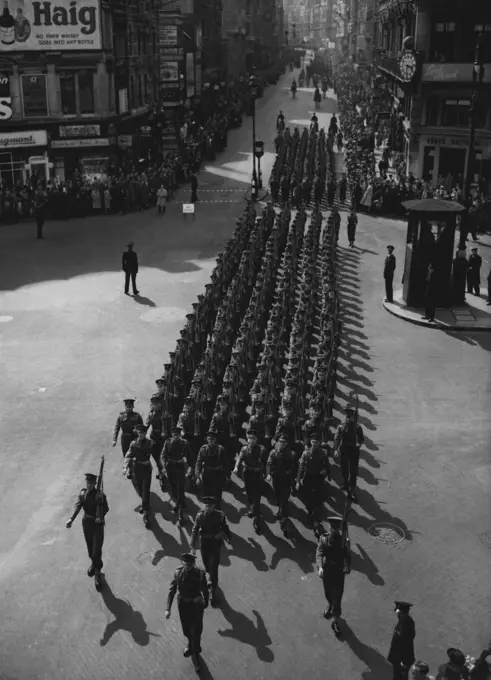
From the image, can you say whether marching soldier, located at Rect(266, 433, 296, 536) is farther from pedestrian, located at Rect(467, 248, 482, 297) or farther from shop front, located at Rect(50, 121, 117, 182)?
shop front, located at Rect(50, 121, 117, 182)

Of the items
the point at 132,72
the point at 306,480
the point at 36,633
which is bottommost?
the point at 36,633

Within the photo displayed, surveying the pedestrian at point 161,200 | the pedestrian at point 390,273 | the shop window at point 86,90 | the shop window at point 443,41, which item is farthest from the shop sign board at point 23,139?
the pedestrian at point 390,273

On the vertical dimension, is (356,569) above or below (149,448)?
below

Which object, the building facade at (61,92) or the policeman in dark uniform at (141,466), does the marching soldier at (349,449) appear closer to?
the policeman in dark uniform at (141,466)

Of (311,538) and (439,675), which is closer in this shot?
(439,675)

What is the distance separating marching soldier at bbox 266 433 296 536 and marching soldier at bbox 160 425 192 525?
130 cm

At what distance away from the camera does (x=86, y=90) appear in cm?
4156

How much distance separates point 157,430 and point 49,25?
31050 millimetres

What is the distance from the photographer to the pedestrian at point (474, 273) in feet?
77.9

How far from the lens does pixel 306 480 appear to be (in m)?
12.4

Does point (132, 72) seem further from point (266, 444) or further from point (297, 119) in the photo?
point (266, 444)

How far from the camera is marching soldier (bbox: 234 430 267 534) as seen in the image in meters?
12.4

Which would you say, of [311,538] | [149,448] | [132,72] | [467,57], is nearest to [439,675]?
[311,538]

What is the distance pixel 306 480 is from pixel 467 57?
109ft
